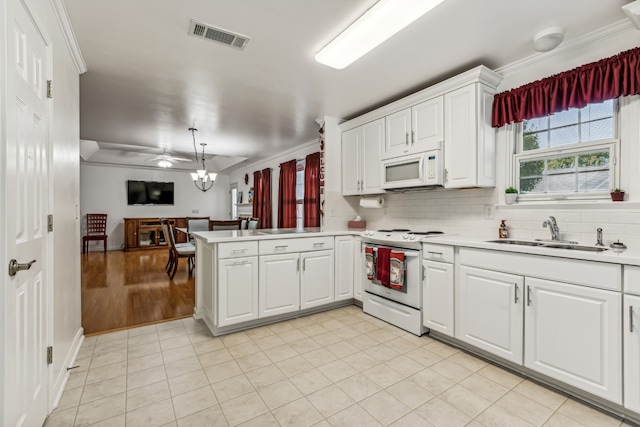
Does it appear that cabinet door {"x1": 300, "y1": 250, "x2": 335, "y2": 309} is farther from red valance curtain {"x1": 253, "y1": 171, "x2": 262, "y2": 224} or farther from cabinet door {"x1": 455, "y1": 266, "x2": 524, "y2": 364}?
red valance curtain {"x1": 253, "y1": 171, "x2": 262, "y2": 224}

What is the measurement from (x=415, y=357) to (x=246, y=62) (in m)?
2.72

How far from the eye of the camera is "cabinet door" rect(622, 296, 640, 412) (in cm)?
157

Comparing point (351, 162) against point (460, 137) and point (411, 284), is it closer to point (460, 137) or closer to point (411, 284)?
point (460, 137)

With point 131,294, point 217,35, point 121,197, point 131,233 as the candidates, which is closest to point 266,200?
point 131,294

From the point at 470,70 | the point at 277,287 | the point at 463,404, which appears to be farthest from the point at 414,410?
the point at 470,70

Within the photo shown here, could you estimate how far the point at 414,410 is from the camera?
172 cm

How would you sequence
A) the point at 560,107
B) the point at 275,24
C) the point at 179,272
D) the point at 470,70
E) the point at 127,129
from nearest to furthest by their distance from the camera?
1. the point at 275,24
2. the point at 560,107
3. the point at 470,70
4. the point at 127,129
5. the point at 179,272

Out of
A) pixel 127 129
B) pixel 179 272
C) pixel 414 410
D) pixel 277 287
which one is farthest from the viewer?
pixel 179 272

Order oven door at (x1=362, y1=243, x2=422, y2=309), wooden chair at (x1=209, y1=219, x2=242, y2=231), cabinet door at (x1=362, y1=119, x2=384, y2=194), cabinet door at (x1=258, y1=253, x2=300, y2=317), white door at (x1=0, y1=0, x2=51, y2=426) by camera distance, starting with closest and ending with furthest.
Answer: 1. white door at (x1=0, y1=0, x2=51, y2=426)
2. oven door at (x1=362, y1=243, x2=422, y2=309)
3. cabinet door at (x1=258, y1=253, x2=300, y2=317)
4. cabinet door at (x1=362, y1=119, x2=384, y2=194)
5. wooden chair at (x1=209, y1=219, x2=242, y2=231)

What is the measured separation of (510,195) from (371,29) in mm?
1715

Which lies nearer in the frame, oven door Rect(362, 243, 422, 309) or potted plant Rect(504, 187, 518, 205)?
potted plant Rect(504, 187, 518, 205)

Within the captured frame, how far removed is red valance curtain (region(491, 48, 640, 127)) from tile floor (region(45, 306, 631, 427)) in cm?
192

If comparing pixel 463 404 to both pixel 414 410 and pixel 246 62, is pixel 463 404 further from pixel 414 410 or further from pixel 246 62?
pixel 246 62

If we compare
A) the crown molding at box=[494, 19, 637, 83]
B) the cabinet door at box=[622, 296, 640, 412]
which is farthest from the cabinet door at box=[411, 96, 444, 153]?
the cabinet door at box=[622, 296, 640, 412]
